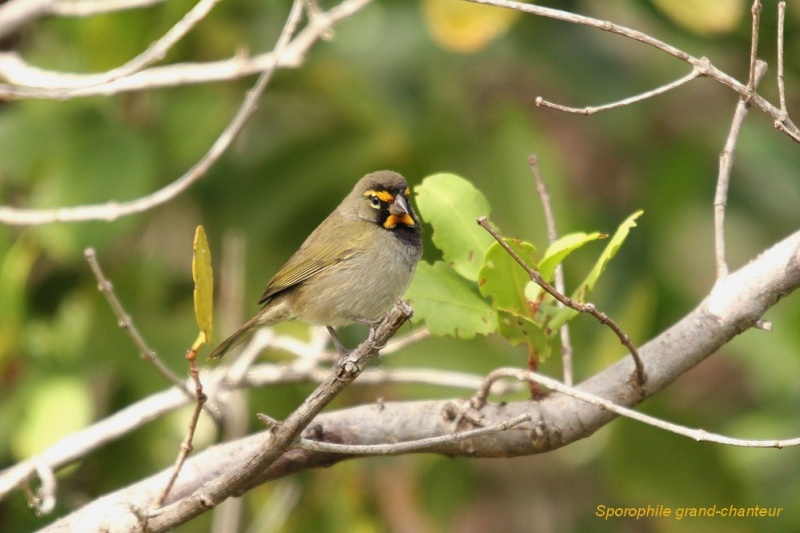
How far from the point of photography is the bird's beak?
4.60m

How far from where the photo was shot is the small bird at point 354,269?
4480mm

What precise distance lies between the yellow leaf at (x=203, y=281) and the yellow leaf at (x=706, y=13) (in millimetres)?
2994

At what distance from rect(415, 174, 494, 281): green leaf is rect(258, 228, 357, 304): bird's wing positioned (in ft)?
4.73

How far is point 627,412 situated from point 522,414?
1.44 feet

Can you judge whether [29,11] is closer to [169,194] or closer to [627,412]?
[169,194]

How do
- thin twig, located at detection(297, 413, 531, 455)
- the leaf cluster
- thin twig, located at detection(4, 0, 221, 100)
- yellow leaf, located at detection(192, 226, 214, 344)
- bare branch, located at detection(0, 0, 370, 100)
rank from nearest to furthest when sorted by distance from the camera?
1. yellow leaf, located at detection(192, 226, 214, 344)
2. thin twig, located at detection(297, 413, 531, 455)
3. the leaf cluster
4. thin twig, located at detection(4, 0, 221, 100)
5. bare branch, located at detection(0, 0, 370, 100)

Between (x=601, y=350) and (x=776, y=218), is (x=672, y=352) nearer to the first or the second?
(x=601, y=350)

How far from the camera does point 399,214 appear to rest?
466 centimetres

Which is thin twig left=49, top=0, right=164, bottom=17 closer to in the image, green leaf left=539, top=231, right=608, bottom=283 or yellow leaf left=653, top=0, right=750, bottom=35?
green leaf left=539, top=231, right=608, bottom=283

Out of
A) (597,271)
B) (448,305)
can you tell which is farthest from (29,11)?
(597,271)

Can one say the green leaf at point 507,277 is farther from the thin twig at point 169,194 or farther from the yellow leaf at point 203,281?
the thin twig at point 169,194

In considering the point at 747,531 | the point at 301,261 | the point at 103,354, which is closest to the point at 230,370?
the point at 301,261

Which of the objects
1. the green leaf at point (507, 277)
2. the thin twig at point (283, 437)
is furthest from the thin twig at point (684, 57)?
the thin twig at point (283, 437)

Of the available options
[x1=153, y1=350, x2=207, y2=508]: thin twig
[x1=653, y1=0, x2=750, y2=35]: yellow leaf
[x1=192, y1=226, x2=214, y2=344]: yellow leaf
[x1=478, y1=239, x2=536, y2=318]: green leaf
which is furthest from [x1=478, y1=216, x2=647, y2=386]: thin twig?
[x1=653, y1=0, x2=750, y2=35]: yellow leaf
